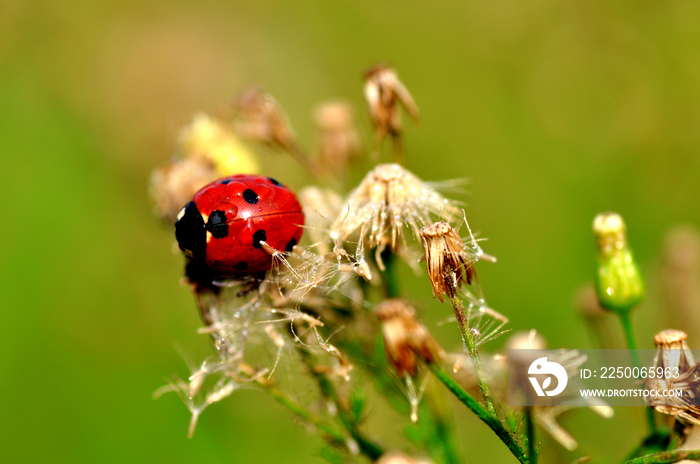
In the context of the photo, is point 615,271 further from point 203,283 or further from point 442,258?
point 203,283

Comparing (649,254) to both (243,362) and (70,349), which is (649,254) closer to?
(243,362)

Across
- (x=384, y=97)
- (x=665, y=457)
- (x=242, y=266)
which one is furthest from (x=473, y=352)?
(x=384, y=97)

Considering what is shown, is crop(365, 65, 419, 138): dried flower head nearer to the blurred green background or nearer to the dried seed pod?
the dried seed pod

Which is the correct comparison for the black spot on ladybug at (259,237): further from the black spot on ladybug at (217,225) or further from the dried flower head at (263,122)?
the dried flower head at (263,122)

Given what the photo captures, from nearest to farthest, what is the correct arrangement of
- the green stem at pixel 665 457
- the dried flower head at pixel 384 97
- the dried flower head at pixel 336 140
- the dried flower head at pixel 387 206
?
the green stem at pixel 665 457 → the dried flower head at pixel 387 206 → the dried flower head at pixel 384 97 → the dried flower head at pixel 336 140

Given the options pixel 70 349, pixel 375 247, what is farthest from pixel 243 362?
pixel 70 349

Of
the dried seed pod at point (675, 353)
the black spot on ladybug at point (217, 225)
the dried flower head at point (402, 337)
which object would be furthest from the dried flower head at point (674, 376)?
the black spot on ladybug at point (217, 225)

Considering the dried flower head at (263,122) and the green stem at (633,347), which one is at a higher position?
the dried flower head at (263,122)
